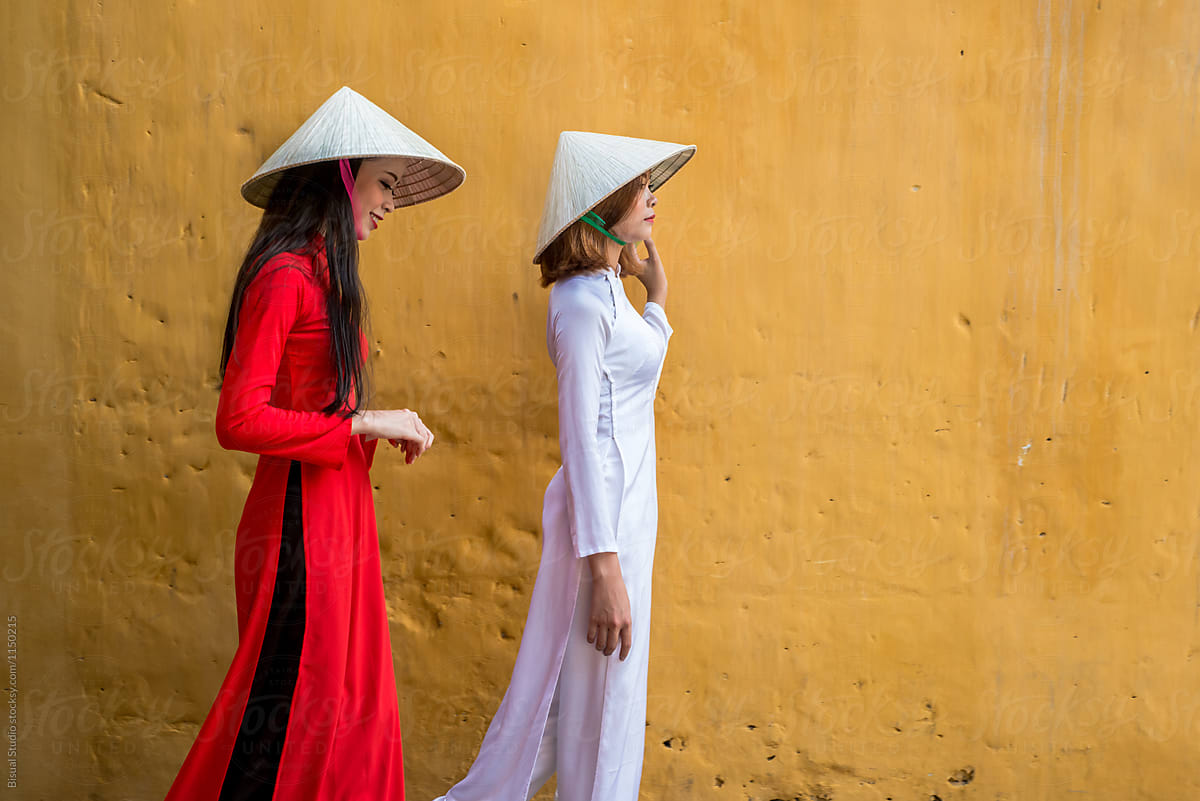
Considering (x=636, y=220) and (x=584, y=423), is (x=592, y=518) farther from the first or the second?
(x=636, y=220)

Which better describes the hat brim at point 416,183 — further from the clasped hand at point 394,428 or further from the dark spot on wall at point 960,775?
the dark spot on wall at point 960,775

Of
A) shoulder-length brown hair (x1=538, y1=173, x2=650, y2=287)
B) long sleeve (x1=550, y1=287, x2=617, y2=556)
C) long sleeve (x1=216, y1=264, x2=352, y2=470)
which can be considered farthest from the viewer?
shoulder-length brown hair (x1=538, y1=173, x2=650, y2=287)

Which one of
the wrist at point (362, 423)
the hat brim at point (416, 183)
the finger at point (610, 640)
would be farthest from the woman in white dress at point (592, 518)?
the wrist at point (362, 423)

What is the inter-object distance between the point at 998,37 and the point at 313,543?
97.2 inches

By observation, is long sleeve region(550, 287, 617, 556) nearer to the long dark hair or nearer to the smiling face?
the smiling face

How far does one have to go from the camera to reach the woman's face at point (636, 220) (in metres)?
2.07

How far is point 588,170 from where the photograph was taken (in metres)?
2.03

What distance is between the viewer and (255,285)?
5.83 feet

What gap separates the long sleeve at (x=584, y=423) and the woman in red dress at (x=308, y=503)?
1.19 feet

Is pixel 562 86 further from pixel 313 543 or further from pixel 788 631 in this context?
pixel 788 631

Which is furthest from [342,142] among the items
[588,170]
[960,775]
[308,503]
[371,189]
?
[960,775]

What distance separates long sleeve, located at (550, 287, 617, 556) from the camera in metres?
1.94

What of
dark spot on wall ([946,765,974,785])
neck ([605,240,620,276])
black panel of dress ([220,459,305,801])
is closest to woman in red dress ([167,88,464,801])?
black panel of dress ([220,459,305,801])

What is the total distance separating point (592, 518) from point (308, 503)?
64cm
